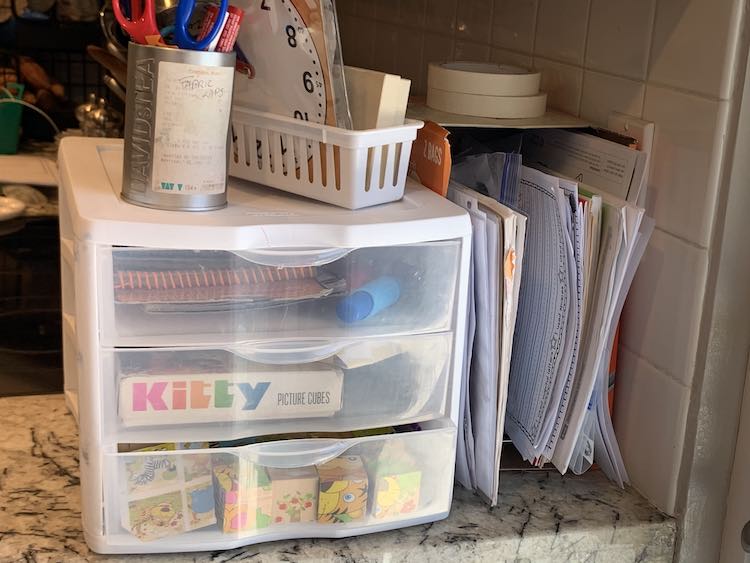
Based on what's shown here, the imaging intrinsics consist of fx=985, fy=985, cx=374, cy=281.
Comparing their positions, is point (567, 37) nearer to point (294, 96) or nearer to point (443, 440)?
point (294, 96)

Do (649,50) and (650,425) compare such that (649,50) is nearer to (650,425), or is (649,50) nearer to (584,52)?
(584,52)

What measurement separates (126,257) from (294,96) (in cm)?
23

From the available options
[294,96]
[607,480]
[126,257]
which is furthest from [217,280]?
[607,480]

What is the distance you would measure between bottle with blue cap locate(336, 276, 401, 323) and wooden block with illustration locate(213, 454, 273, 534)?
6.0 inches

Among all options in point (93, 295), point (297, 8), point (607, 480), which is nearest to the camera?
point (93, 295)

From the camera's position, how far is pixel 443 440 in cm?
90

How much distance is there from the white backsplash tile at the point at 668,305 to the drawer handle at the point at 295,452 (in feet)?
1.05

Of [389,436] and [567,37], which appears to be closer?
[389,436]

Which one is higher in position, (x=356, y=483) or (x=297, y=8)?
(x=297, y=8)

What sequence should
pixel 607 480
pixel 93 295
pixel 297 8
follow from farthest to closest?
pixel 607 480 < pixel 297 8 < pixel 93 295

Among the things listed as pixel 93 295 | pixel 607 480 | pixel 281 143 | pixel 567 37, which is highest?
pixel 567 37

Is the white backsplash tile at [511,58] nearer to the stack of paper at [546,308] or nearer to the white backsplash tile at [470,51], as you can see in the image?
the white backsplash tile at [470,51]

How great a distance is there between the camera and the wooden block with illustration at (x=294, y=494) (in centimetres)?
85

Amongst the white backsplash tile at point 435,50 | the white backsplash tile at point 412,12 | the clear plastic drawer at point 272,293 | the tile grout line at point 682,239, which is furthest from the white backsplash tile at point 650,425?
the white backsplash tile at point 412,12
